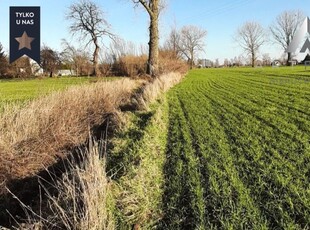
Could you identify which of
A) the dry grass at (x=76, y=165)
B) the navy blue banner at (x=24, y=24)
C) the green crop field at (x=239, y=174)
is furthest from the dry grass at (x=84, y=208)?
the navy blue banner at (x=24, y=24)

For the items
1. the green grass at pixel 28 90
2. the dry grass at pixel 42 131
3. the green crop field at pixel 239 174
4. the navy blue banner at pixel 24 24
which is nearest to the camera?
the green crop field at pixel 239 174

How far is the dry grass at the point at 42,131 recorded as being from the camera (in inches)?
213

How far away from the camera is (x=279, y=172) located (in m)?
4.56

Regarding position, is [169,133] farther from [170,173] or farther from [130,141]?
[170,173]

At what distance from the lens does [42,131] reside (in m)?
6.63

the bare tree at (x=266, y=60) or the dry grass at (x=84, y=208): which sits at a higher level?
the bare tree at (x=266, y=60)

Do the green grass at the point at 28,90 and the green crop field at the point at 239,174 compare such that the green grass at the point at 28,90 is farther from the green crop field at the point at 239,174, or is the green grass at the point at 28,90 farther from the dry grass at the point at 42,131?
the green crop field at the point at 239,174

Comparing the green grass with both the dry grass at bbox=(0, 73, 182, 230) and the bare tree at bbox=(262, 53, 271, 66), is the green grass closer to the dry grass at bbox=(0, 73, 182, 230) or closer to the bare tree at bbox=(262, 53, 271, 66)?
the dry grass at bbox=(0, 73, 182, 230)

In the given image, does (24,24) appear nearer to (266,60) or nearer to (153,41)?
(153,41)

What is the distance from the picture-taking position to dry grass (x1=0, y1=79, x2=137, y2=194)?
17.8ft

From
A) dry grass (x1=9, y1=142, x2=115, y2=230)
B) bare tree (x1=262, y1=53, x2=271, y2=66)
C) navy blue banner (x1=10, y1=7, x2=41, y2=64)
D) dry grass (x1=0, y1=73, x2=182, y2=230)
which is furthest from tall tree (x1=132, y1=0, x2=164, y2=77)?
bare tree (x1=262, y1=53, x2=271, y2=66)

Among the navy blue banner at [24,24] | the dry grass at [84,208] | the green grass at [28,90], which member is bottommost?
the dry grass at [84,208]

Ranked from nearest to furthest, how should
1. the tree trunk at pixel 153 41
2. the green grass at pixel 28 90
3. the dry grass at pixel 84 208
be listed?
1. the dry grass at pixel 84 208
2. the green grass at pixel 28 90
3. the tree trunk at pixel 153 41

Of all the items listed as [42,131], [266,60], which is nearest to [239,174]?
[42,131]
